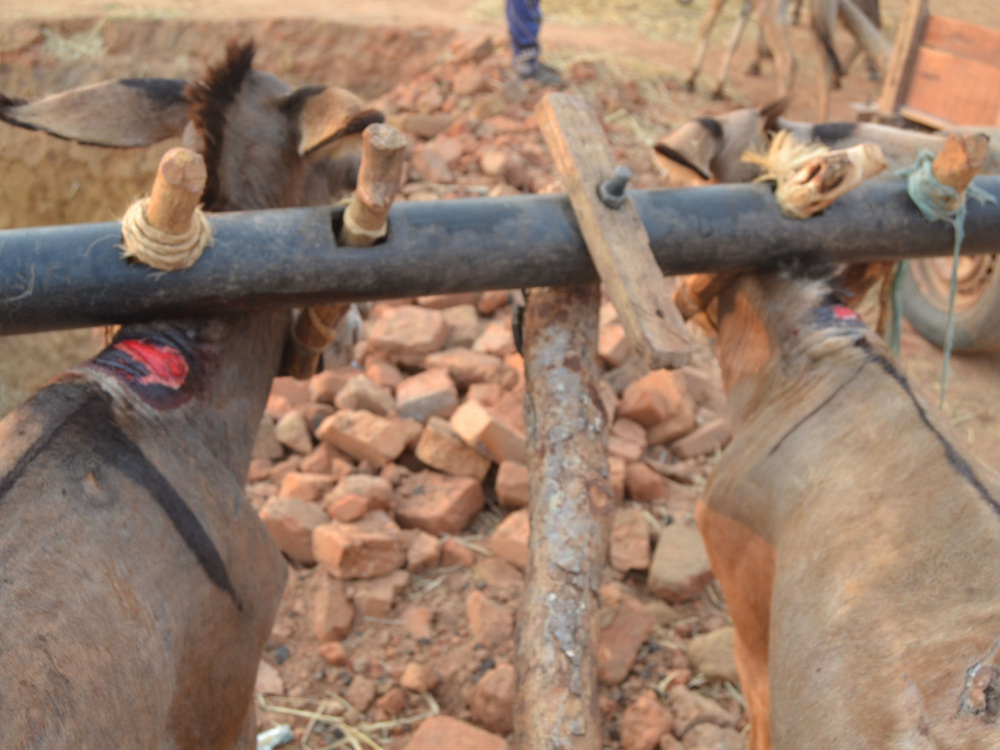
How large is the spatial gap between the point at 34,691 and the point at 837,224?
223 cm

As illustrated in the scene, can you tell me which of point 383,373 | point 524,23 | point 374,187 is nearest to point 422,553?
point 383,373

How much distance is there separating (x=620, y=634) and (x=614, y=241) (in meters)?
1.76

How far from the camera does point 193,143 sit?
2.59 metres

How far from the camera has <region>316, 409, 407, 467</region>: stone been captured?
396 cm

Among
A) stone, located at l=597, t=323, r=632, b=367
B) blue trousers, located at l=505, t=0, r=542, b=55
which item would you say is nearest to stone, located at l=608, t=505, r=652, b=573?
stone, located at l=597, t=323, r=632, b=367

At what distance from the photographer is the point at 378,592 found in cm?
342

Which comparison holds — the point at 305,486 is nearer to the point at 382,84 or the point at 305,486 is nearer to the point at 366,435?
the point at 366,435

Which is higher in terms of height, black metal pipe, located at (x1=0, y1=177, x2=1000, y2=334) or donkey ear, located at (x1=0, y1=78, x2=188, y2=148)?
donkey ear, located at (x1=0, y1=78, x2=188, y2=148)

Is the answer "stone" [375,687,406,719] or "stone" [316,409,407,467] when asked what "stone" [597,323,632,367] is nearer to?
"stone" [316,409,407,467]

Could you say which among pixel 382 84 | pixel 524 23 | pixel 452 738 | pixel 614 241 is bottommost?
pixel 382 84

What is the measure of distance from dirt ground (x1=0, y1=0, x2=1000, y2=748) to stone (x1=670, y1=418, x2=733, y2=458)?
299mm

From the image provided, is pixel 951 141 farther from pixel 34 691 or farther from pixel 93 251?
pixel 34 691

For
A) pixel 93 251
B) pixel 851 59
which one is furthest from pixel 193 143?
pixel 851 59

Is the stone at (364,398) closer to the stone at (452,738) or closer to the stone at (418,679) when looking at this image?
the stone at (418,679)
